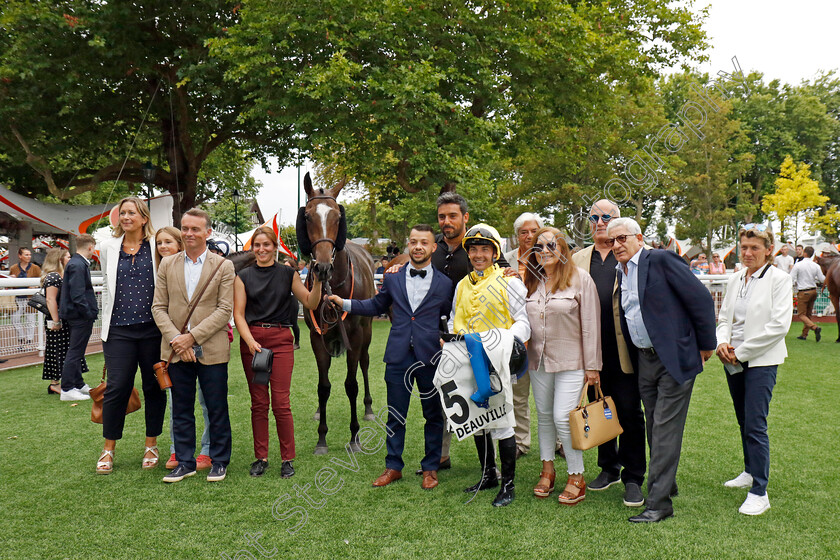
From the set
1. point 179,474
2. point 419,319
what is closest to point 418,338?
point 419,319

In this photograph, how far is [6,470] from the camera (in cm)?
478

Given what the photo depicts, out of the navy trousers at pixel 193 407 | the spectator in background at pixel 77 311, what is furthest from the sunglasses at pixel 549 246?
the spectator in background at pixel 77 311

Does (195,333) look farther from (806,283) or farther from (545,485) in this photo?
(806,283)

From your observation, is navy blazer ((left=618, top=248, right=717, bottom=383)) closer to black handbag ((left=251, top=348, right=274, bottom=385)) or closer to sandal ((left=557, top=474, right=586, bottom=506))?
sandal ((left=557, top=474, right=586, bottom=506))

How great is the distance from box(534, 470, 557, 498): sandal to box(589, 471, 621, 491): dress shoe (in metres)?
0.39

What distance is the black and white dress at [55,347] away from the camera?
7840mm

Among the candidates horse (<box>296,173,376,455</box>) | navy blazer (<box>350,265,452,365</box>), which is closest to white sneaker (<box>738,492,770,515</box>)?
navy blazer (<box>350,265,452,365</box>)

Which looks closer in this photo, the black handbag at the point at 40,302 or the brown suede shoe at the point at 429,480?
the brown suede shoe at the point at 429,480

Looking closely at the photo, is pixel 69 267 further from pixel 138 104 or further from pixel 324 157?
pixel 138 104

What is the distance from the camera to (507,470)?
4.03 m

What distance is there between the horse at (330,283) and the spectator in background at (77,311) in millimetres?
3658

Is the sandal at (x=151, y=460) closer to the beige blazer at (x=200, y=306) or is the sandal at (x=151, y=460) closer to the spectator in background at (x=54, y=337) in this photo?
the beige blazer at (x=200, y=306)

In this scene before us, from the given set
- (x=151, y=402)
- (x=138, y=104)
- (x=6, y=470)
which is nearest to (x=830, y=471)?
(x=151, y=402)

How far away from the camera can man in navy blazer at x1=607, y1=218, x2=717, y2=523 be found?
3.61 meters
